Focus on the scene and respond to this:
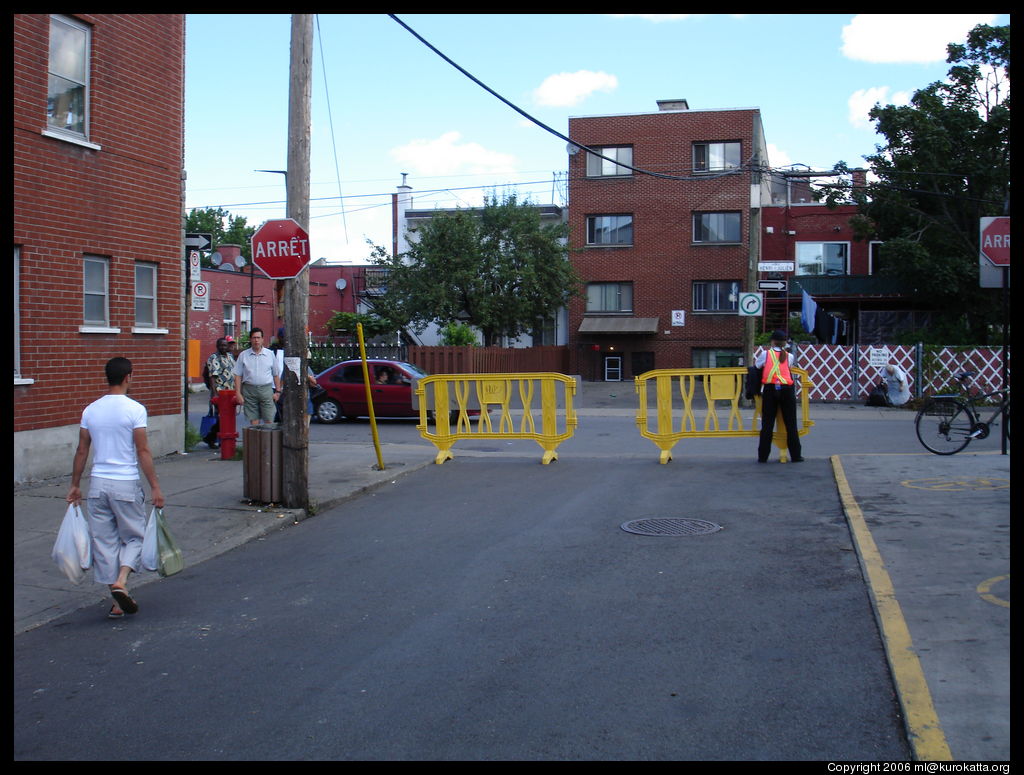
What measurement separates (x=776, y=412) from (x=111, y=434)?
8995 mm

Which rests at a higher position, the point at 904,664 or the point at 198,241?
the point at 198,241

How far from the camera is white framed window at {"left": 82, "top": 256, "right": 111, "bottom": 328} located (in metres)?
12.6

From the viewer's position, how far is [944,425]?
42.6 ft

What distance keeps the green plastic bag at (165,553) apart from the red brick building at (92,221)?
598 centimetres

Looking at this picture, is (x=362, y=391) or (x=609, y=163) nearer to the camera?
(x=362, y=391)

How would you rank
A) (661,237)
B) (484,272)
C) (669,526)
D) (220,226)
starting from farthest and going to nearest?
(220,226) → (661,237) → (484,272) → (669,526)

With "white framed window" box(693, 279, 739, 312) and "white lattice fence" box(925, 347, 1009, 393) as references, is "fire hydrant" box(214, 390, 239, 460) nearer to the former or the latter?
"white lattice fence" box(925, 347, 1009, 393)

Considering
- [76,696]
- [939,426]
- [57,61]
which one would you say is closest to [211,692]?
[76,696]

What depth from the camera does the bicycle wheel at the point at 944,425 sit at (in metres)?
12.9

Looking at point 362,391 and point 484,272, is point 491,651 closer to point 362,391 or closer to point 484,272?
point 362,391

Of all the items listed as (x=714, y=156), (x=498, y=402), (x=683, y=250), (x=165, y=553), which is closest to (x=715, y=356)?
(x=683, y=250)

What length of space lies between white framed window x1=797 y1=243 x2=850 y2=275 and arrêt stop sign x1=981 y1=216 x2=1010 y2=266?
93.8ft

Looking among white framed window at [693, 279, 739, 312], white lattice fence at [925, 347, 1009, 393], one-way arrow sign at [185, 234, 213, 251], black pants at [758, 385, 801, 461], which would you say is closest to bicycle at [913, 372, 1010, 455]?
black pants at [758, 385, 801, 461]
